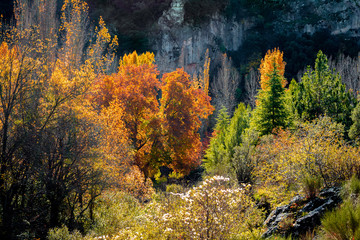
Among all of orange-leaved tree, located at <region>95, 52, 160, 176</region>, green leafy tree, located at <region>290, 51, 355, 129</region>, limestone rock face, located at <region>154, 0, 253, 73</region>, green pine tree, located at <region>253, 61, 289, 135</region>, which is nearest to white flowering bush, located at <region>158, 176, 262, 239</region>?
green leafy tree, located at <region>290, 51, 355, 129</region>

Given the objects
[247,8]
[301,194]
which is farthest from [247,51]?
[301,194]

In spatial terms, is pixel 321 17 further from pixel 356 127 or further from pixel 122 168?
pixel 122 168

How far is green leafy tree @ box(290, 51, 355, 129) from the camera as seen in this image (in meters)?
12.5

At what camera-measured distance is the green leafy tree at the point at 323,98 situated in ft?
41.2

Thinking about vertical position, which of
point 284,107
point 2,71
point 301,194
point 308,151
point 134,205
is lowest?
point 134,205

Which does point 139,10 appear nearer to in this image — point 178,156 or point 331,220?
point 178,156

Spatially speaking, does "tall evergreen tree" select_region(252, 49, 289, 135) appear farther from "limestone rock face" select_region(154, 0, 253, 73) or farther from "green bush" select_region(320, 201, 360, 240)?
"limestone rock face" select_region(154, 0, 253, 73)

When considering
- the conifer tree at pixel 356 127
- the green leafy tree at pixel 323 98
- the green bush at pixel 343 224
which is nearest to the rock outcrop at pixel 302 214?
the green bush at pixel 343 224

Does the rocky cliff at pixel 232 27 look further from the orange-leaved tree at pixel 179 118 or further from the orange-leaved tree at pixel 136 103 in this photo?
the orange-leaved tree at pixel 179 118

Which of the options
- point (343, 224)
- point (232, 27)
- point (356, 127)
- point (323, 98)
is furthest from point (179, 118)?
point (232, 27)

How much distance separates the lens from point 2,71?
931 centimetres

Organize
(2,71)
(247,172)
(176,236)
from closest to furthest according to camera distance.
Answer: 1. (176,236)
2. (2,71)
3. (247,172)

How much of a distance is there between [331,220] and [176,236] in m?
3.05

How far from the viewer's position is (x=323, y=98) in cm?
1277
